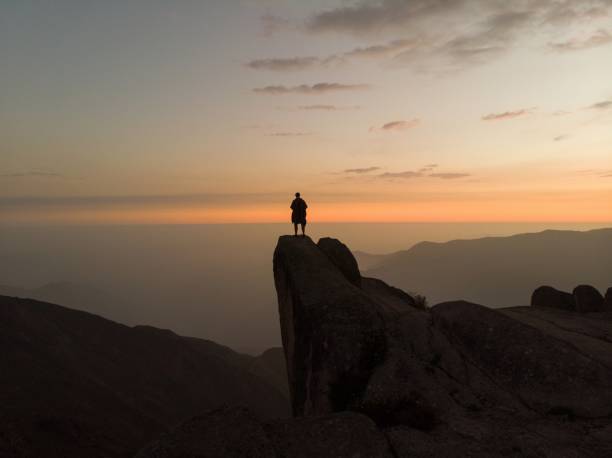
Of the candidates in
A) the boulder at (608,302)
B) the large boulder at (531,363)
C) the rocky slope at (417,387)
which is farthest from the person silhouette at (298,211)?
the boulder at (608,302)

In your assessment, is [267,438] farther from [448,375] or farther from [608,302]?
[608,302]

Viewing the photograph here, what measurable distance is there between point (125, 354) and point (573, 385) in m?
101

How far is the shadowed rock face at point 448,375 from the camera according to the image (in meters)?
13.7

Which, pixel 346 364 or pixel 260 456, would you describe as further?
pixel 346 364

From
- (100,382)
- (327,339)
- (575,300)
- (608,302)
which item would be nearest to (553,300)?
(575,300)

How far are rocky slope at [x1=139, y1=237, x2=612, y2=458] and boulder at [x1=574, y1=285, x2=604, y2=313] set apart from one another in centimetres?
1096

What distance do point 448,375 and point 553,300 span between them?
21.1m

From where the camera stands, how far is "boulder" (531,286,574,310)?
33125 millimetres

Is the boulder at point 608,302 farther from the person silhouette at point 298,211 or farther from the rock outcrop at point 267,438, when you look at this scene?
the rock outcrop at point 267,438

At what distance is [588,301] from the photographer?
3222 centimetres

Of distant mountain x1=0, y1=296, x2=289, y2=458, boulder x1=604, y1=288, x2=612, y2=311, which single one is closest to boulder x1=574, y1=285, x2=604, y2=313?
boulder x1=604, y1=288, x2=612, y2=311

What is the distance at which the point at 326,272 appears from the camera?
2236cm

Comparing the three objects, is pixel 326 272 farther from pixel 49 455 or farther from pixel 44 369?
pixel 44 369

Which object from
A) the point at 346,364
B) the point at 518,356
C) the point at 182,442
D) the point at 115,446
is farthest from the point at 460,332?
the point at 115,446
